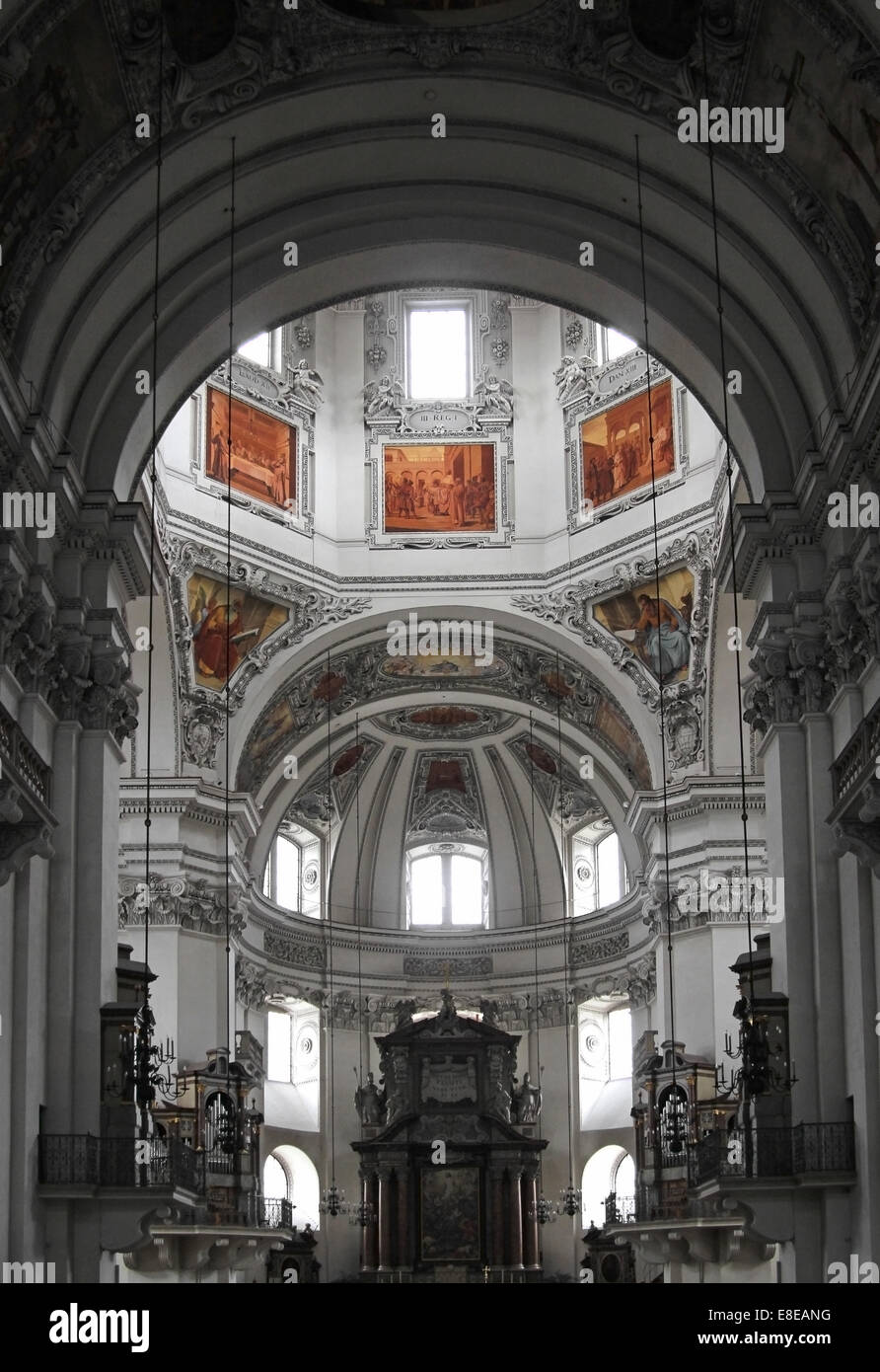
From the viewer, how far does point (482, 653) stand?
3103cm

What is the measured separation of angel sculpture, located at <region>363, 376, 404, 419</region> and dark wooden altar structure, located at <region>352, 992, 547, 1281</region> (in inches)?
394

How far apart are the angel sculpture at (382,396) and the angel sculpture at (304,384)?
33.0 inches

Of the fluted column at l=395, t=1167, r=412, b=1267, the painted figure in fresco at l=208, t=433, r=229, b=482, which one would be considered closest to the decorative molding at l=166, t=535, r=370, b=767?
the painted figure in fresco at l=208, t=433, r=229, b=482

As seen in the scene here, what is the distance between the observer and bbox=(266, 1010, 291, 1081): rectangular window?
34594mm

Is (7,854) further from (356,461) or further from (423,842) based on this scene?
(423,842)

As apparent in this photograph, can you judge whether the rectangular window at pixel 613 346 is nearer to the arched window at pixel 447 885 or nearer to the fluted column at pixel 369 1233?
the arched window at pixel 447 885

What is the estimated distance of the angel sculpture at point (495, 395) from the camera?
98.5 feet

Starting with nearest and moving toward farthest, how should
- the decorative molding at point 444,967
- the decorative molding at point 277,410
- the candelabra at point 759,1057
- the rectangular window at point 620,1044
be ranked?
the candelabra at point 759,1057
the decorative molding at point 277,410
the rectangular window at point 620,1044
the decorative molding at point 444,967

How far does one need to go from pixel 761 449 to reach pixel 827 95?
148 inches

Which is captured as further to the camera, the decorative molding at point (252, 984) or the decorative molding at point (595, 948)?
the decorative molding at point (595, 948)

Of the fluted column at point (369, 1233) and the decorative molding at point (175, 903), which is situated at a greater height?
the decorative molding at point (175, 903)

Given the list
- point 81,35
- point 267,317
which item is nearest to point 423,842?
point 267,317

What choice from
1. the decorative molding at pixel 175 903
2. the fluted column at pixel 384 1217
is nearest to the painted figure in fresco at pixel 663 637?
the decorative molding at pixel 175 903

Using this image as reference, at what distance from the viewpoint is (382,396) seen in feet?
98.4
